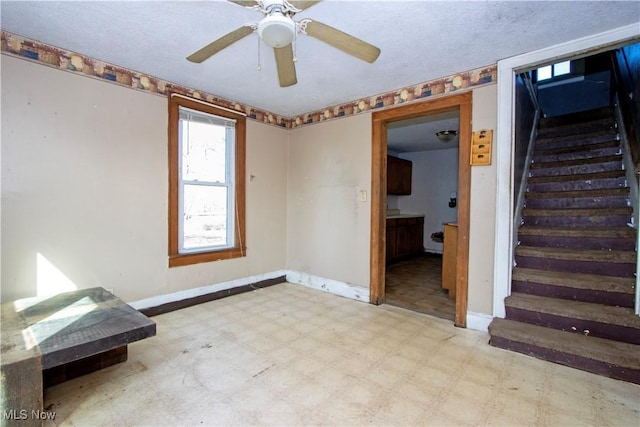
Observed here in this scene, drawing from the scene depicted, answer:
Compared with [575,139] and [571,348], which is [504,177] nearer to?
[571,348]

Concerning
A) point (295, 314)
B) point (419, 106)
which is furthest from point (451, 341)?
point (419, 106)

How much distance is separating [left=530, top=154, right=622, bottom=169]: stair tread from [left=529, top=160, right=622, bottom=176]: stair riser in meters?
0.07

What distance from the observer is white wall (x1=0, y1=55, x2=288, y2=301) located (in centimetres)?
226

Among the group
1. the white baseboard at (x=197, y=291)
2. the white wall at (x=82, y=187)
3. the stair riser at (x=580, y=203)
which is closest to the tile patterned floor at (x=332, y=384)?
the white baseboard at (x=197, y=291)

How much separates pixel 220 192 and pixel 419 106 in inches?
101

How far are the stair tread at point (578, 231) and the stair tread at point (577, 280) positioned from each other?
0.44m

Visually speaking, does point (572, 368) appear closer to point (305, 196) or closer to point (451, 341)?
point (451, 341)

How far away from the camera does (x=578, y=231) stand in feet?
9.23

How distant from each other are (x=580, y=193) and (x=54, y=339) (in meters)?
4.88

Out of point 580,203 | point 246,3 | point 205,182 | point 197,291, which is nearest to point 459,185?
point 580,203

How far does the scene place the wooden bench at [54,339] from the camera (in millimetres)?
1393

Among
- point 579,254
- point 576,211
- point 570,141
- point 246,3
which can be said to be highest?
point 246,3

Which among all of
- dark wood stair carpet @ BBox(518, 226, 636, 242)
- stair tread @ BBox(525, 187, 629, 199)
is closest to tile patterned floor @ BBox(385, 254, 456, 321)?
dark wood stair carpet @ BBox(518, 226, 636, 242)

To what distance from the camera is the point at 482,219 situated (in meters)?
2.68
